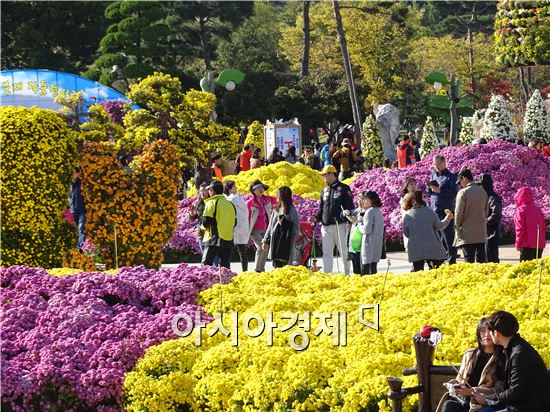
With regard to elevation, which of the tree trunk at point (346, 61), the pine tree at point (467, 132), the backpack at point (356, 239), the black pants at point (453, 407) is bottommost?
the black pants at point (453, 407)

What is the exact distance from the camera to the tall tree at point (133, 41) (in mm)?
52656

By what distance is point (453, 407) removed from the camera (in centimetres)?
728

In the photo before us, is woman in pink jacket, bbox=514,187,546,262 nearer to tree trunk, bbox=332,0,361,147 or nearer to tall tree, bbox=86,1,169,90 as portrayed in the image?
tree trunk, bbox=332,0,361,147

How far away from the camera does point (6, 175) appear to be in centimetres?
1412

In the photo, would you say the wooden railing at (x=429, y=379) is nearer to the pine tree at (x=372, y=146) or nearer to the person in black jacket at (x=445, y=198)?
the person in black jacket at (x=445, y=198)

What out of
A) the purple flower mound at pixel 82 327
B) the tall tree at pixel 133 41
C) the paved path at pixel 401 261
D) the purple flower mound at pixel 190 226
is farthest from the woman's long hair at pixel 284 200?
the tall tree at pixel 133 41

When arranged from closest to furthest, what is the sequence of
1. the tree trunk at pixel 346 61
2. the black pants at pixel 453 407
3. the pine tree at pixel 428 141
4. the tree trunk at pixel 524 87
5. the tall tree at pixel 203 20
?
the black pants at pixel 453 407
the pine tree at pixel 428 141
the tree trunk at pixel 346 61
the tree trunk at pixel 524 87
the tall tree at pixel 203 20

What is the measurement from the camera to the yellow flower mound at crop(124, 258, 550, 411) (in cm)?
852

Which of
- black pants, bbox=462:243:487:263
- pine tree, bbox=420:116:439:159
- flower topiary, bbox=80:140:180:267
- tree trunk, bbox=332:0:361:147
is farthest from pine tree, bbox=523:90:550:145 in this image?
flower topiary, bbox=80:140:180:267

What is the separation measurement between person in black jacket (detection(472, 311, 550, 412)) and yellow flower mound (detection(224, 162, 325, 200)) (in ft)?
57.4

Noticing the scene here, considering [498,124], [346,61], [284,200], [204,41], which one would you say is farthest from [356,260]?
[204,41]

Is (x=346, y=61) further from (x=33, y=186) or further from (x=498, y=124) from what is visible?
(x=33, y=186)

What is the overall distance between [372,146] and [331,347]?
100 ft

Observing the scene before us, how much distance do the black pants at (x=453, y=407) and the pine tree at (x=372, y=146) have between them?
32250 millimetres
